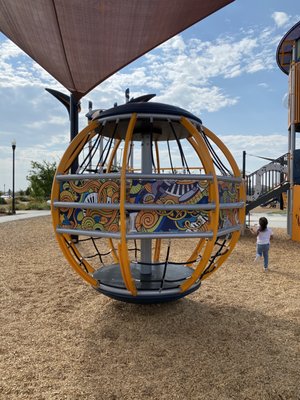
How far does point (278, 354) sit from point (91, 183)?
2640mm

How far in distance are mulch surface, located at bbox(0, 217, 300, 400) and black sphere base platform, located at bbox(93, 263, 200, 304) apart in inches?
14.6

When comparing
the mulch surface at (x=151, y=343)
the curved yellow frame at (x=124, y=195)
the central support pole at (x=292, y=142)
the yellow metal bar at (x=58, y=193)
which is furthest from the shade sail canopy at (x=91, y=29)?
the central support pole at (x=292, y=142)

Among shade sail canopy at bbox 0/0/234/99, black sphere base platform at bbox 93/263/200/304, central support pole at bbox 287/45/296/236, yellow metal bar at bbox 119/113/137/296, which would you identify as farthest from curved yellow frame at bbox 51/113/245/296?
central support pole at bbox 287/45/296/236

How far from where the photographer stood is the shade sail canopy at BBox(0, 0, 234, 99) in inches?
198

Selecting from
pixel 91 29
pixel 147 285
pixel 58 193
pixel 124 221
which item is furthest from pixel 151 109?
pixel 91 29

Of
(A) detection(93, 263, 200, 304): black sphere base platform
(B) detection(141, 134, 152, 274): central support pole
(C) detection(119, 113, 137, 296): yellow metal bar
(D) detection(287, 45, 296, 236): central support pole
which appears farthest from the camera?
(D) detection(287, 45, 296, 236): central support pole

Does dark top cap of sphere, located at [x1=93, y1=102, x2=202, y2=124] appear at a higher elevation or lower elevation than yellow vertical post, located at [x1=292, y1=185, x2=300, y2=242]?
higher

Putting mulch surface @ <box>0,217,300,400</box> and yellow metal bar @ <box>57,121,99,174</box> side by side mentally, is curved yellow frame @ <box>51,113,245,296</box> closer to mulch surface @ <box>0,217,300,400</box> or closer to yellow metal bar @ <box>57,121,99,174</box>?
yellow metal bar @ <box>57,121,99,174</box>

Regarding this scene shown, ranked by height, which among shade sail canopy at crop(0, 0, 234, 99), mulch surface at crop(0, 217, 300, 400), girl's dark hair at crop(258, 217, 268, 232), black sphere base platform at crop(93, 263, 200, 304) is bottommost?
mulch surface at crop(0, 217, 300, 400)

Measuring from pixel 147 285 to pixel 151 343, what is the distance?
75 centimetres

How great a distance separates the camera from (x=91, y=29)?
582 cm

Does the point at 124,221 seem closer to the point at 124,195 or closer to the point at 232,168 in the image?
the point at 124,195

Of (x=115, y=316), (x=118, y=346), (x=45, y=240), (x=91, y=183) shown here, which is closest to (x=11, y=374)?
(x=118, y=346)

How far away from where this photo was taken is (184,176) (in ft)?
10.9
